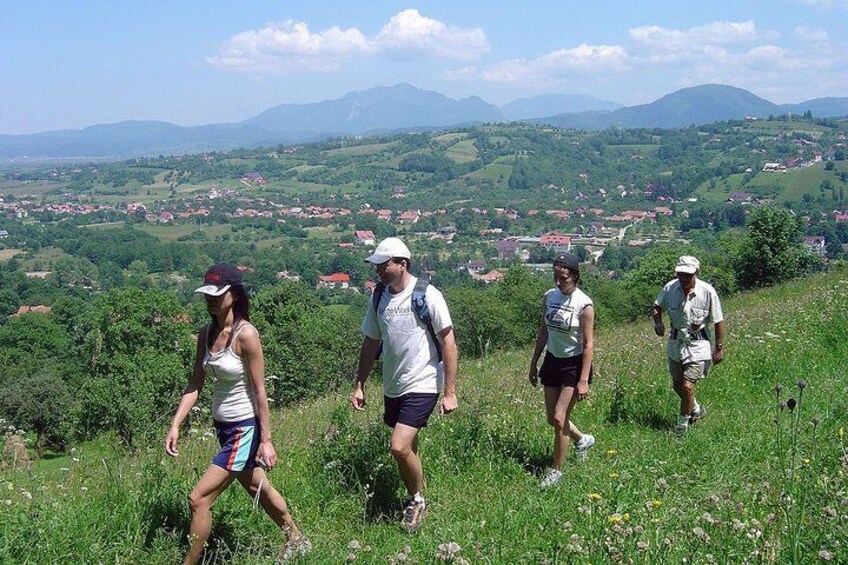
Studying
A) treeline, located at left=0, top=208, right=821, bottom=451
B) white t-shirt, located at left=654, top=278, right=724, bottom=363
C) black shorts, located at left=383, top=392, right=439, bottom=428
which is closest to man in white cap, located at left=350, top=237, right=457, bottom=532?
black shorts, located at left=383, top=392, right=439, bottom=428

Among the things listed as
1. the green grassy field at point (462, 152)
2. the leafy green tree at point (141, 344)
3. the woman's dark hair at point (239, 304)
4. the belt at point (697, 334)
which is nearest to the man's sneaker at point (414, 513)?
the woman's dark hair at point (239, 304)

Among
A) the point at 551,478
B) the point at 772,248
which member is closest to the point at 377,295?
the point at 551,478

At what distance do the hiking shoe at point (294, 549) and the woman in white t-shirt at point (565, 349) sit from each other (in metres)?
1.84

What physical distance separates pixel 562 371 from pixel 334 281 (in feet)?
234

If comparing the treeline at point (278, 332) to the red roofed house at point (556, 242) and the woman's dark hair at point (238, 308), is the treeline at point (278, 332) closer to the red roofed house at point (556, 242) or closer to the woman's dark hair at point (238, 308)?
the woman's dark hair at point (238, 308)

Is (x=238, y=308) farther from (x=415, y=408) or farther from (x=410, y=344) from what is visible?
(x=415, y=408)

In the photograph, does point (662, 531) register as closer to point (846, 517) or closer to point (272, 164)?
point (846, 517)

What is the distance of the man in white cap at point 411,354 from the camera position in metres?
4.21

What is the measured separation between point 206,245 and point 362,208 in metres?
43.3

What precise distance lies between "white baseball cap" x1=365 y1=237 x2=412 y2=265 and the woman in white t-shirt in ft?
4.11

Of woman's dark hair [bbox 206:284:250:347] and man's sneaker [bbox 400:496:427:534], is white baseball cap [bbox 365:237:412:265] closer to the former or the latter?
woman's dark hair [bbox 206:284:250:347]

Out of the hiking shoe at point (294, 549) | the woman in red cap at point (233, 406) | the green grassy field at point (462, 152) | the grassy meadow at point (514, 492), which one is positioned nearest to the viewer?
the grassy meadow at point (514, 492)

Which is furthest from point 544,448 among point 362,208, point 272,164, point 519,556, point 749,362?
point 272,164

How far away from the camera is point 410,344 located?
4.26m
